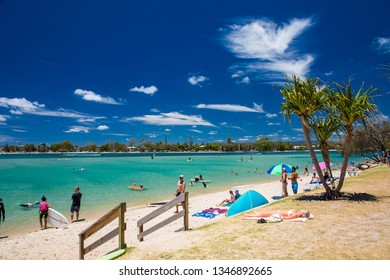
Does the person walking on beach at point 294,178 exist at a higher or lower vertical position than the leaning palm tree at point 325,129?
lower

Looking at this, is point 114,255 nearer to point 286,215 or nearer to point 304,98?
point 286,215

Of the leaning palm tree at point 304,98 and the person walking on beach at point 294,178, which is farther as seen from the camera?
the person walking on beach at point 294,178

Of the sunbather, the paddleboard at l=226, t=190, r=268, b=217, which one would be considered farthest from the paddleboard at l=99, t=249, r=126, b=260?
the paddleboard at l=226, t=190, r=268, b=217

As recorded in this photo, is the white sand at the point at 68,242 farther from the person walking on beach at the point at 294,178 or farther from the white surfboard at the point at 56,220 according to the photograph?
the person walking on beach at the point at 294,178

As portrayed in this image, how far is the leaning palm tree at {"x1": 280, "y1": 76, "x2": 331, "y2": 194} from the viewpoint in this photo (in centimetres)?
1055

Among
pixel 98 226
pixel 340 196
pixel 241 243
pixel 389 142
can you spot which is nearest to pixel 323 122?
pixel 340 196

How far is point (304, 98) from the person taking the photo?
1059cm

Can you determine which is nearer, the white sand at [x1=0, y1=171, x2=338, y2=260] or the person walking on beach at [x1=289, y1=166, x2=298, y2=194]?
the white sand at [x1=0, y1=171, x2=338, y2=260]

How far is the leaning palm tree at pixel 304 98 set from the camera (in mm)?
10547

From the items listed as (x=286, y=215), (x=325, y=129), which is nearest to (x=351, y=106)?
(x=325, y=129)

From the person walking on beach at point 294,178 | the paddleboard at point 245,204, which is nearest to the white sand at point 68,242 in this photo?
the paddleboard at point 245,204

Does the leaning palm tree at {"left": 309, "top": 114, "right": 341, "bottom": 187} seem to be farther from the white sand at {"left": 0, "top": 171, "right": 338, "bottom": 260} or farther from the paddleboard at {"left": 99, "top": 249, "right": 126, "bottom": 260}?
the paddleboard at {"left": 99, "top": 249, "right": 126, "bottom": 260}
